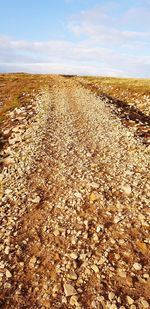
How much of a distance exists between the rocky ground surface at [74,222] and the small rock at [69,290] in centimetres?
3

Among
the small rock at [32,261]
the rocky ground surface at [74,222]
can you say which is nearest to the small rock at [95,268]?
the rocky ground surface at [74,222]

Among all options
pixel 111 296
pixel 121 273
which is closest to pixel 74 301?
pixel 111 296

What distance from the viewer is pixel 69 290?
28.2ft

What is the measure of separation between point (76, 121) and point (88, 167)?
10131 millimetres

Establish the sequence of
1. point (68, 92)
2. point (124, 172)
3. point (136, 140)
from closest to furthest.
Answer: point (124, 172)
point (136, 140)
point (68, 92)

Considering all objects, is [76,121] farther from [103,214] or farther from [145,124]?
[103,214]

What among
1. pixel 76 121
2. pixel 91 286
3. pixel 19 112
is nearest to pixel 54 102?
pixel 19 112

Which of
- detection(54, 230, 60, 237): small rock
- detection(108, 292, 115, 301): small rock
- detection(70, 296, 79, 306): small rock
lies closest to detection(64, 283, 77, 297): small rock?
detection(70, 296, 79, 306): small rock

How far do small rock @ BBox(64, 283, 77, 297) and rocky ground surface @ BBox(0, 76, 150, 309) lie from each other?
30 millimetres

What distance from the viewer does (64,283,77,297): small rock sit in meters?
8.50

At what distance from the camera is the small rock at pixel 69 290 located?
335 inches

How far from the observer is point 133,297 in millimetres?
8391

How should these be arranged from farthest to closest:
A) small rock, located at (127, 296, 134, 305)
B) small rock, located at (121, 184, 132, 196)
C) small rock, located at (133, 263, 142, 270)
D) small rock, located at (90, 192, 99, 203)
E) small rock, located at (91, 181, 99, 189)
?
1. small rock, located at (91, 181, 99, 189)
2. small rock, located at (121, 184, 132, 196)
3. small rock, located at (90, 192, 99, 203)
4. small rock, located at (133, 263, 142, 270)
5. small rock, located at (127, 296, 134, 305)

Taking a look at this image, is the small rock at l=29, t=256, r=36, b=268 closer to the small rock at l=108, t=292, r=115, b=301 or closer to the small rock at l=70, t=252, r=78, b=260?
the small rock at l=70, t=252, r=78, b=260
